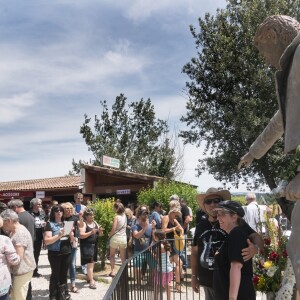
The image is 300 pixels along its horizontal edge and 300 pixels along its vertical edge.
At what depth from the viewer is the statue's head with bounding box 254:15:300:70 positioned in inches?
106

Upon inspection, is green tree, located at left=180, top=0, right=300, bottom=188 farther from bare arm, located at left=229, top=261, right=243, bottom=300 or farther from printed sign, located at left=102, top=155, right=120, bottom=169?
bare arm, located at left=229, top=261, right=243, bottom=300

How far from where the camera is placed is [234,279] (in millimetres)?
3252

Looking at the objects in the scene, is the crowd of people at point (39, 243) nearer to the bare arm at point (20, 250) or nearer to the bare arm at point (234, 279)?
the bare arm at point (20, 250)

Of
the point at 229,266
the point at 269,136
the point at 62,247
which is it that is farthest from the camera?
the point at 62,247

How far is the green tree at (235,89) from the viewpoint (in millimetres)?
19031

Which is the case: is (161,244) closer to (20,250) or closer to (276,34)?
(20,250)

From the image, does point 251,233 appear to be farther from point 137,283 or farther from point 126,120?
point 126,120

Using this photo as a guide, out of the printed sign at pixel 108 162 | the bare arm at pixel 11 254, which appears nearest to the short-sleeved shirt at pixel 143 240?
the bare arm at pixel 11 254

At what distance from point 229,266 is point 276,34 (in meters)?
1.85

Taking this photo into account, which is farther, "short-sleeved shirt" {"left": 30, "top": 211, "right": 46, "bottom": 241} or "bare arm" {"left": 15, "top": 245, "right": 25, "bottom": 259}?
"short-sleeved shirt" {"left": 30, "top": 211, "right": 46, "bottom": 241}

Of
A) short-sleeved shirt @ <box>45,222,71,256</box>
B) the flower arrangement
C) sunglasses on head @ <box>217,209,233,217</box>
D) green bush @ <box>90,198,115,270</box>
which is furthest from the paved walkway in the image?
sunglasses on head @ <box>217,209,233,217</box>

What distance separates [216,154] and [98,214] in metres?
10.9

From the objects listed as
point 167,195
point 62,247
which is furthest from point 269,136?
point 167,195

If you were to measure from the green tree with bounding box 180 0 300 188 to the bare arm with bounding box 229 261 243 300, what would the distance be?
15.7 meters
